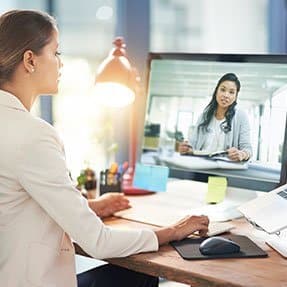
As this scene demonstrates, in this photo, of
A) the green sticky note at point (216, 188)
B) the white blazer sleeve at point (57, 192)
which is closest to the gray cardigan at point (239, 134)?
the green sticky note at point (216, 188)

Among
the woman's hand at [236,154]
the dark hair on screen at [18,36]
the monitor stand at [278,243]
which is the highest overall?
the dark hair on screen at [18,36]

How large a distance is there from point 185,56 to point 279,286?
0.91m

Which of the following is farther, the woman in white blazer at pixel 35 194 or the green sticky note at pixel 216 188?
the green sticky note at pixel 216 188

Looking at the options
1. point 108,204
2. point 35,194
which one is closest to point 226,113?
point 108,204

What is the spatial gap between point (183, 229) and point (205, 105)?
0.48 metres

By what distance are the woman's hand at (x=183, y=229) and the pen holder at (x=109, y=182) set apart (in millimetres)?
493

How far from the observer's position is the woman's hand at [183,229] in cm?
152

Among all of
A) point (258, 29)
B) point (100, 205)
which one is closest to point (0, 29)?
point (100, 205)

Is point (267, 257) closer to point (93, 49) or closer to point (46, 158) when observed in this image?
point (46, 158)

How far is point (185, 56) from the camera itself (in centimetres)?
194

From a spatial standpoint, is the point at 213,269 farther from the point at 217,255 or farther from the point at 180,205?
the point at 180,205

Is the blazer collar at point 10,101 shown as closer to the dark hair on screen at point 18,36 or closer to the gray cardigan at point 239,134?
the dark hair on screen at point 18,36

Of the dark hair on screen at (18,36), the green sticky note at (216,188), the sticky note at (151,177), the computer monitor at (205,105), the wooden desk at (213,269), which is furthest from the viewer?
the sticky note at (151,177)

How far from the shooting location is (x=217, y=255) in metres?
1.44
